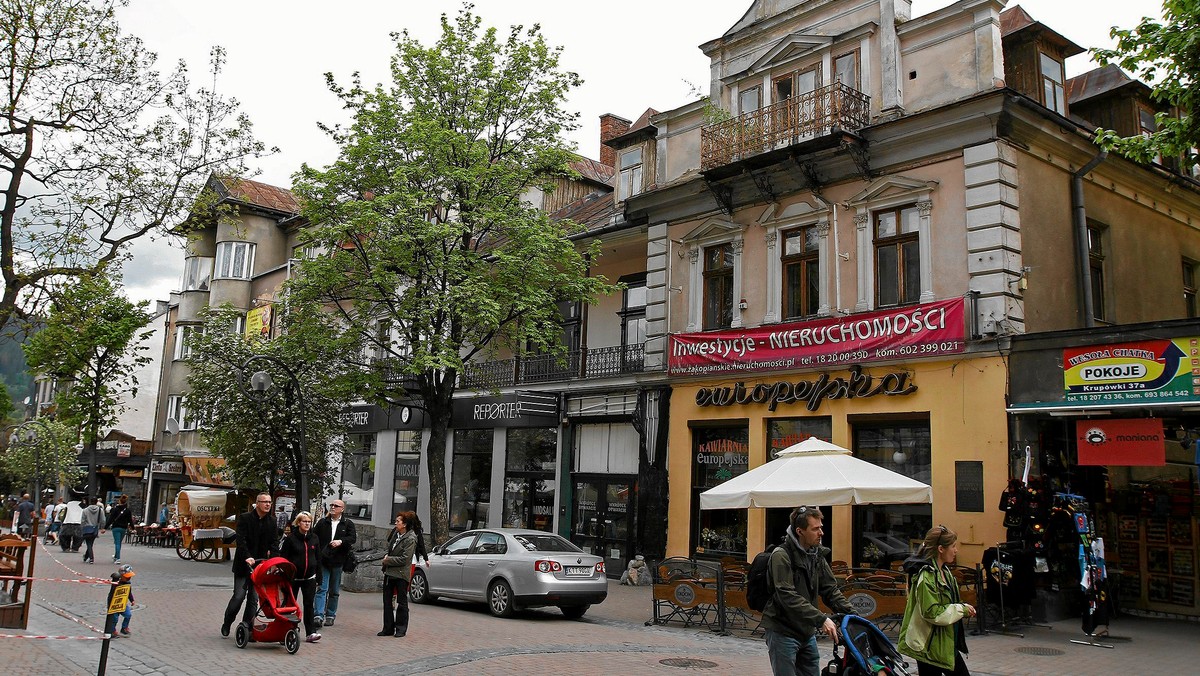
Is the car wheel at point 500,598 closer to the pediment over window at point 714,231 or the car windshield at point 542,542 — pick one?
the car windshield at point 542,542

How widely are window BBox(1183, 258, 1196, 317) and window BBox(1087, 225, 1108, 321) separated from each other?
3.38 meters

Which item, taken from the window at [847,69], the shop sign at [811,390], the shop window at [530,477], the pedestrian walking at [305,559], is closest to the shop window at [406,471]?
the shop window at [530,477]

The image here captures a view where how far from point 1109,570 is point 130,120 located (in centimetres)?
1774

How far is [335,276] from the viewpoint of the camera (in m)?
20.0

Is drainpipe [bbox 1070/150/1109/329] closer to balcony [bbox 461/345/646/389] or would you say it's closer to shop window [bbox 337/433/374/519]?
balcony [bbox 461/345/646/389]

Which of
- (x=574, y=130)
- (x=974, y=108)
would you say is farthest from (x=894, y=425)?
(x=574, y=130)

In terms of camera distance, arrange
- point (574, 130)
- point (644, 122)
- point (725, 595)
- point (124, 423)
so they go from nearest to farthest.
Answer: point (725, 595) → point (574, 130) → point (644, 122) → point (124, 423)

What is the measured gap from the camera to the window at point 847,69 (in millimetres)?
18516

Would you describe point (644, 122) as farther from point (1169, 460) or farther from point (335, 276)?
point (1169, 460)

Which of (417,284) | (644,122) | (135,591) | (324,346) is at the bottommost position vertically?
(135,591)

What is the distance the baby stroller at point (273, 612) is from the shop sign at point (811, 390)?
10504mm

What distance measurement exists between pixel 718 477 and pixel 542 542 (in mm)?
5832

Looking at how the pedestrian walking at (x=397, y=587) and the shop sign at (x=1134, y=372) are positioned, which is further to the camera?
the shop sign at (x=1134, y=372)

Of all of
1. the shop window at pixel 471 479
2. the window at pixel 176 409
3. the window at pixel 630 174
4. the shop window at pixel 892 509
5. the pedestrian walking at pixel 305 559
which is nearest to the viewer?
the pedestrian walking at pixel 305 559
